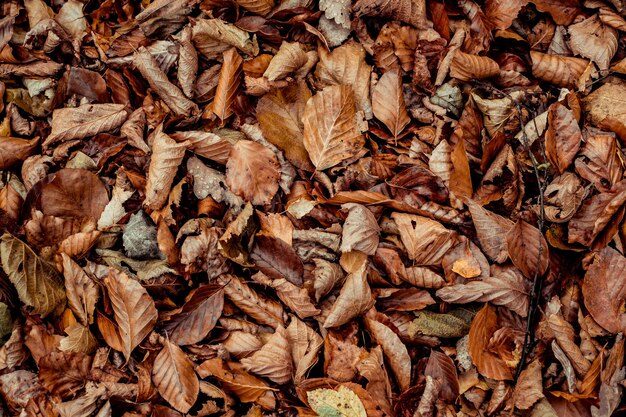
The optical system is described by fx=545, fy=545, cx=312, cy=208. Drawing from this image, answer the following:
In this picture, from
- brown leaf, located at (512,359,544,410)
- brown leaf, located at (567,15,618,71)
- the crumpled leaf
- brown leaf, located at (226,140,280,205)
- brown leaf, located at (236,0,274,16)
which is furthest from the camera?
brown leaf, located at (236,0,274,16)

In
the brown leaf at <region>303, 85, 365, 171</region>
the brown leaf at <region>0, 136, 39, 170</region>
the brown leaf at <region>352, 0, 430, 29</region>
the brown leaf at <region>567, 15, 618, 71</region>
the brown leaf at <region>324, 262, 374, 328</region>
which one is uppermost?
the brown leaf at <region>352, 0, 430, 29</region>

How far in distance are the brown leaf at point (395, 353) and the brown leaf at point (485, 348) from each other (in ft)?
0.81

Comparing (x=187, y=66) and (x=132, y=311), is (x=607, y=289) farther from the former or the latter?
(x=187, y=66)

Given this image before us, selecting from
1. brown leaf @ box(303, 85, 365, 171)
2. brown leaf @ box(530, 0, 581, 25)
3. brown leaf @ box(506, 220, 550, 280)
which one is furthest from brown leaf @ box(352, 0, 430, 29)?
brown leaf @ box(506, 220, 550, 280)

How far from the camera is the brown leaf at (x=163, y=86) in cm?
249

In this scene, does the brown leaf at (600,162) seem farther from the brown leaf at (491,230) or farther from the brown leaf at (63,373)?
the brown leaf at (63,373)

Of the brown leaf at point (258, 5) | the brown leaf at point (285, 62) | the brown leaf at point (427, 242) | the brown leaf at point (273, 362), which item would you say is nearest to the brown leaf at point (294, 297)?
the brown leaf at point (273, 362)

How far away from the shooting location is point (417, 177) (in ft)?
7.62

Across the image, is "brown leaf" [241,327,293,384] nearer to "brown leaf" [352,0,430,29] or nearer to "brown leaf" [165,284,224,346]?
"brown leaf" [165,284,224,346]

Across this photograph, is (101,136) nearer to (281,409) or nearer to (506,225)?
(281,409)

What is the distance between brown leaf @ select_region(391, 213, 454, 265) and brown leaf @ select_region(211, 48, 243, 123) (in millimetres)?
971

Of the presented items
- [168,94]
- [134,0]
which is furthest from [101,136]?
[134,0]

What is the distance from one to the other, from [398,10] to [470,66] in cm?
42

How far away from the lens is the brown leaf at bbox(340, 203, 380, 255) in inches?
85.5
